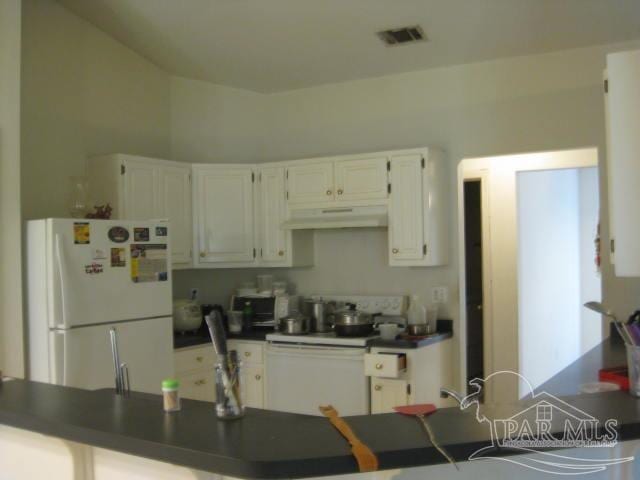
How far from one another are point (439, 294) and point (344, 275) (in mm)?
792

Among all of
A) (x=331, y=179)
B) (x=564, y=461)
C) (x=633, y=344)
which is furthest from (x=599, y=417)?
(x=331, y=179)

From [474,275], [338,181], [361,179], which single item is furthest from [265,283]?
[474,275]

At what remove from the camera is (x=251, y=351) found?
4.48 m

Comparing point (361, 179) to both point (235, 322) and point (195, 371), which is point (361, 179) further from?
point (195, 371)

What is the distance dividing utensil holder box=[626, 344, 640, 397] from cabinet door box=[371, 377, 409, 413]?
2.18 meters

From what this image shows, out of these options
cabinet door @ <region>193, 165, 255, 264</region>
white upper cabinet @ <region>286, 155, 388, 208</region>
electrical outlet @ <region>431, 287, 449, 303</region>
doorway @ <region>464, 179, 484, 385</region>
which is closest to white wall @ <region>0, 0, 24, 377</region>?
cabinet door @ <region>193, 165, 255, 264</region>

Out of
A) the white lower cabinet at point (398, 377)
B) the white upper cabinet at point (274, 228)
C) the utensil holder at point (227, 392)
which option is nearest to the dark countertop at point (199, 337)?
the white upper cabinet at point (274, 228)

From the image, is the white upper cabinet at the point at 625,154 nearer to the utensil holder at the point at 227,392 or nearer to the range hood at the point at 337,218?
the utensil holder at the point at 227,392

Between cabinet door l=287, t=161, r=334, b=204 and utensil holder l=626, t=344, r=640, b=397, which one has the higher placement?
cabinet door l=287, t=161, r=334, b=204

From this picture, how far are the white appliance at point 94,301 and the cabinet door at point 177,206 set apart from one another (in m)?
→ 0.59

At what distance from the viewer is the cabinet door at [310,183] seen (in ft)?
15.0

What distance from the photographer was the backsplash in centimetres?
457

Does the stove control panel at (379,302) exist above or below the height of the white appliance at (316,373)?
above

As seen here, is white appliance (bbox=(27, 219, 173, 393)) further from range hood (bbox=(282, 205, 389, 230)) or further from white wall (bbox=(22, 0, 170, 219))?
range hood (bbox=(282, 205, 389, 230))
